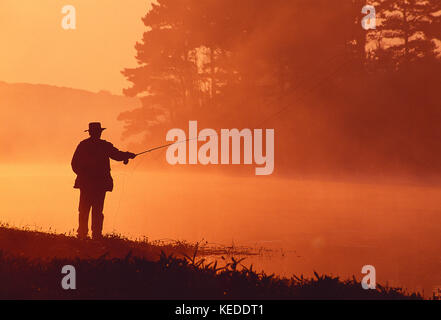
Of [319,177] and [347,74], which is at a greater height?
[347,74]

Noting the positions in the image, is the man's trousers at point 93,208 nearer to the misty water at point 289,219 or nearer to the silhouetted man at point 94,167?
the silhouetted man at point 94,167

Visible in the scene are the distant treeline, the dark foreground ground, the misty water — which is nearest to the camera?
the dark foreground ground

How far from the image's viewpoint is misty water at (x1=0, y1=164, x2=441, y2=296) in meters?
17.6

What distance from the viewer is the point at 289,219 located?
2697 cm

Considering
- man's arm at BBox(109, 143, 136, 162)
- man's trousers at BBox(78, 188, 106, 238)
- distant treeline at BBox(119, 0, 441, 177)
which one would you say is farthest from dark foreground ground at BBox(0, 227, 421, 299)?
distant treeline at BBox(119, 0, 441, 177)

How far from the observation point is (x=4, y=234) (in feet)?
49.5

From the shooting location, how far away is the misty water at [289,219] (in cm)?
1765

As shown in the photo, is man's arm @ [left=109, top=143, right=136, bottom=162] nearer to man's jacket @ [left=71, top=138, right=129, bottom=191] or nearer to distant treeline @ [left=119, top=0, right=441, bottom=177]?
man's jacket @ [left=71, top=138, right=129, bottom=191]

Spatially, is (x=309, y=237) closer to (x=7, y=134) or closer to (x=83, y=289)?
(x=83, y=289)

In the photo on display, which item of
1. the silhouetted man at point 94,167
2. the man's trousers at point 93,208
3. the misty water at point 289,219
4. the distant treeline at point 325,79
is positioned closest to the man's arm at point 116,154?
the silhouetted man at point 94,167

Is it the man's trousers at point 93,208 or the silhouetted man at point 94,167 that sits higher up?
the silhouetted man at point 94,167

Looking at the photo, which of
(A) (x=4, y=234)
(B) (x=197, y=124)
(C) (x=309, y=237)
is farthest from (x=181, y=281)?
(B) (x=197, y=124)
